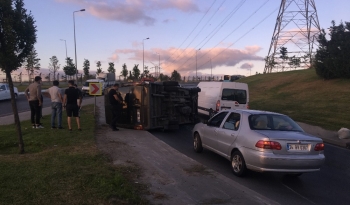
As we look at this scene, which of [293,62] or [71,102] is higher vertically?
[293,62]

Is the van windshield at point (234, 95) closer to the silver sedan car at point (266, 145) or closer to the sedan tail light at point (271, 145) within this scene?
the silver sedan car at point (266, 145)

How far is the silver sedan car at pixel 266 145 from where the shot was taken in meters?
7.20

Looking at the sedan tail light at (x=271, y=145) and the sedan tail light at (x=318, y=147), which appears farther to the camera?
the sedan tail light at (x=318, y=147)

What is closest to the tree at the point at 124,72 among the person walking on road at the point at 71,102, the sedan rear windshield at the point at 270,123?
the person walking on road at the point at 71,102

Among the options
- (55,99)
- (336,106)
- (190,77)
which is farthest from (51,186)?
(190,77)

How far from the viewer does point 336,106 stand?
72.2 feet

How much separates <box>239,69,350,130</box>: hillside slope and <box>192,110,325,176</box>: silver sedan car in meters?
9.38

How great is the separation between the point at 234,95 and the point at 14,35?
445 inches

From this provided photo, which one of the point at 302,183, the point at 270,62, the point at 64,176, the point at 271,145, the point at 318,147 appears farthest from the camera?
the point at 270,62

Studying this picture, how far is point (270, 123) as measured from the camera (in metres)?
8.11

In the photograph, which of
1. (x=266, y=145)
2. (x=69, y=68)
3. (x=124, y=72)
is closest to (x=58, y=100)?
(x=266, y=145)

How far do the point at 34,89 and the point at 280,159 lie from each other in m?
8.90

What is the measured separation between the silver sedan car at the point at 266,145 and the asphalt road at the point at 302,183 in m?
0.29

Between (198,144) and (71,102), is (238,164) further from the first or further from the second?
(71,102)
